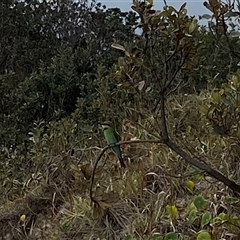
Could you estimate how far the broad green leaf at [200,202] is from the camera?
8.87 ft

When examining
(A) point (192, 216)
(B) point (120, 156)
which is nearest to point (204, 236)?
(A) point (192, 216)

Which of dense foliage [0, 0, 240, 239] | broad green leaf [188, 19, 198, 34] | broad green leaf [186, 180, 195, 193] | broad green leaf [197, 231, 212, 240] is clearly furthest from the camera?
broad green leaf [186, 180, 195, 193]

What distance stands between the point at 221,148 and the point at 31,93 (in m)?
2.75

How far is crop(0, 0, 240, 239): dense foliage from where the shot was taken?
7.14ft

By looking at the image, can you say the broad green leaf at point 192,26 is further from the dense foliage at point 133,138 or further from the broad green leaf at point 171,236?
the broad green leaf at point 171,236

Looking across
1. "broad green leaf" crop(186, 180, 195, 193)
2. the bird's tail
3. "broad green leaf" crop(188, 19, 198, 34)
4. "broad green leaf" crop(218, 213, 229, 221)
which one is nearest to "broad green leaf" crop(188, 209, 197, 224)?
"broad green leaf" crop(218, 213, 229, 221)

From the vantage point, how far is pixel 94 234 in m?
3.06

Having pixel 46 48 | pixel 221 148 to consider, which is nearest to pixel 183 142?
pixel 221 148

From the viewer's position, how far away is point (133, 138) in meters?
3.53

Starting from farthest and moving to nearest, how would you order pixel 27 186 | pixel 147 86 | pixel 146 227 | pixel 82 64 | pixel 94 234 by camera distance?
1. pixel 82 64
2. pixel 27 186
3. pixel 94 234
4. pixel 146 227
5. pixel 147 86

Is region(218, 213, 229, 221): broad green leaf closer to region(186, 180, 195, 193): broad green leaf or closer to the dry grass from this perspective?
the dry grass

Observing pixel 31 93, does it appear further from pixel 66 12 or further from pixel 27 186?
pixel 66 12

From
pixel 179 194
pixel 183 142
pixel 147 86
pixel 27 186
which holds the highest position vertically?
pixel 147 86

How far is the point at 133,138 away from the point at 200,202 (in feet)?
2.99
